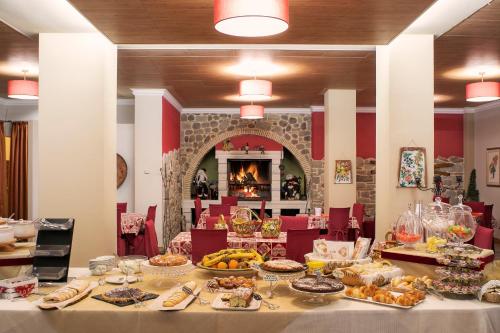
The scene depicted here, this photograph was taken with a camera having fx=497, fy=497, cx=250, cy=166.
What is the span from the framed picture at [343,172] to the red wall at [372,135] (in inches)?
81.8

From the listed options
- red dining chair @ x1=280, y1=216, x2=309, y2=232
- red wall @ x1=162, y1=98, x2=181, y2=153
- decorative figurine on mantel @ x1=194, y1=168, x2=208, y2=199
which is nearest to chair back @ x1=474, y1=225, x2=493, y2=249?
red dining chair @ x1=280, y1=216, x2=309, y2=232

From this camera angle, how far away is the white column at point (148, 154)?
30.0ft

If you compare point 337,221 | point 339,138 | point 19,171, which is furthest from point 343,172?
point 19,171

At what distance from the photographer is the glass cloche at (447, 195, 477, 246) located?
311cm

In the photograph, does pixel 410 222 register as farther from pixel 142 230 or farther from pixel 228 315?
pixel 142 230

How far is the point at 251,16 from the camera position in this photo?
10.2ft

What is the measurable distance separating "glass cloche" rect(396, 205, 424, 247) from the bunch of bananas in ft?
3.13

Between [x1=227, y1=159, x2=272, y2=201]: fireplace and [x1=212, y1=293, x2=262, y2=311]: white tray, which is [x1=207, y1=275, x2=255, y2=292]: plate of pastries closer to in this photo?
[x1=212, y1=293, x2=262, y2=311]: white tray

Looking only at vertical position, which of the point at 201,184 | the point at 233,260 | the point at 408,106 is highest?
the point at 408,106

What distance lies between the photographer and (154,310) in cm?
249

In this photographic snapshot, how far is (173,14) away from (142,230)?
4.41m

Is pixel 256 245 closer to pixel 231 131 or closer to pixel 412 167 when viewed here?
pixel 412 167

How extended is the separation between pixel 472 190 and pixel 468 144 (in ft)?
3.72

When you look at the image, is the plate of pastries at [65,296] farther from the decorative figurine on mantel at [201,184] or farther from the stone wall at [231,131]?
the decorative figurine on mantel at [201,184]
